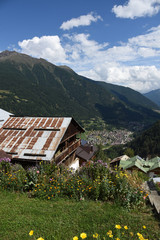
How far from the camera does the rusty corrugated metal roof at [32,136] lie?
11.2m

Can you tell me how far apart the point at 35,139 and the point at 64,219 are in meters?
8.91

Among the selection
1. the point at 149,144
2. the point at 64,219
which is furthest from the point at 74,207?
the point at 149,144

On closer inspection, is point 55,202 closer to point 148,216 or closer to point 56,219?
point 56,219

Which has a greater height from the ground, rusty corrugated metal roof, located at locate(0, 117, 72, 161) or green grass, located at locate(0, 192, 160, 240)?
rusty corrugated metal roof, located at locate(0, 117, 72, 161)

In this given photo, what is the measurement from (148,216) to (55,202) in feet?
10.4

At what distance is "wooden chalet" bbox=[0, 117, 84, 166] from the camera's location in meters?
11.1

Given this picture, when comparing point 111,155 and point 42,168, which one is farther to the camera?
point 111,155

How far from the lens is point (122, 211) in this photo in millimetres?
4695

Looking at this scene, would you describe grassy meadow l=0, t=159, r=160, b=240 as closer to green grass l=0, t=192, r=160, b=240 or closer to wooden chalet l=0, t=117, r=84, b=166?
green grass l=0, t=192, r=160, b=240

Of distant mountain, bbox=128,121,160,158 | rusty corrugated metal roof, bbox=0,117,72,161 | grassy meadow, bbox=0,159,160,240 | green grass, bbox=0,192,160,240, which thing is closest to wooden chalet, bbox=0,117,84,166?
rusty corrugated metal roof, bbox=0,117,72,161

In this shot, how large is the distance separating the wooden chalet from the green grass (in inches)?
218

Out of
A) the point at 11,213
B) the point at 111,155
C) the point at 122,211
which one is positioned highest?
the point at 111,155

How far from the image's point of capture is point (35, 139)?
1248 cm

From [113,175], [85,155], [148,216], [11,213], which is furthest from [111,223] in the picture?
[85,155]
